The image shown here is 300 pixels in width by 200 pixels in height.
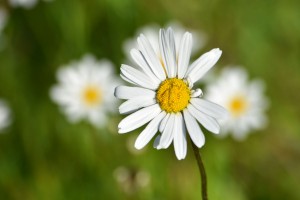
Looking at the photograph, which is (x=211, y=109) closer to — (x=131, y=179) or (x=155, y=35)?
(x=131, y=179)

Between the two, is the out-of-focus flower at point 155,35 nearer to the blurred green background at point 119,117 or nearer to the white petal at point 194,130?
the blurred green background at point 119,117

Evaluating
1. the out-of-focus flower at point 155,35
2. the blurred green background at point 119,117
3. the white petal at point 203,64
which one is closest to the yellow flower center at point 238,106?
the blurred green background at point 119,117

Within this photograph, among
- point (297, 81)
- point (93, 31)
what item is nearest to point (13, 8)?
point (93, 31)

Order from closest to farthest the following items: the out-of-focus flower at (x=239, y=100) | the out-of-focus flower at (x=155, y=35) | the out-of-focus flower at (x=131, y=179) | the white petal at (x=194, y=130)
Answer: the white petal at (x=194, y=130) < the out-of-focus flower at (x=131, y=179) < the out-of-focus flower at (x=239, y=100) < the out-of-focus flower at (x=155, y=35)

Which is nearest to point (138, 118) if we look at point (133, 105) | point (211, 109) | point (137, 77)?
point (133, 105)

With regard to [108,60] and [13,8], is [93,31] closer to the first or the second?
[108,60]

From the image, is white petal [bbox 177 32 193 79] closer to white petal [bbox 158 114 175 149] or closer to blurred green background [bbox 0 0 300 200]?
white petal [bbox 158 114 175 149]
